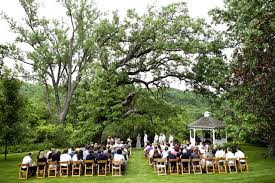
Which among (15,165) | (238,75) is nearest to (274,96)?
(238,75)

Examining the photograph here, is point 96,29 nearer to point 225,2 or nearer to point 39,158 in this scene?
point 225,2

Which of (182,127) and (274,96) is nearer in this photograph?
(274,96)

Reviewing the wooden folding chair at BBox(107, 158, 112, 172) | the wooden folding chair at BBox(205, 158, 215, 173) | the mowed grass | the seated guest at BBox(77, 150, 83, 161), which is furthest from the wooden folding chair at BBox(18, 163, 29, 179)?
the wooden folding chair at BBox(205, 158, 215, 173)

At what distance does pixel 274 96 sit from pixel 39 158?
11109mm

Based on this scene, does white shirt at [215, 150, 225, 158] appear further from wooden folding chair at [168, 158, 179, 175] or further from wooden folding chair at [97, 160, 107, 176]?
wooden folding chair at [97, 160, 107, 176]

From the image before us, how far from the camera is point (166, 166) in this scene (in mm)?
17109

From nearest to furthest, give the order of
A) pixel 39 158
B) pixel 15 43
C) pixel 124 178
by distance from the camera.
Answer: pixel 124 178
pixel 39 158
pixel 15 43

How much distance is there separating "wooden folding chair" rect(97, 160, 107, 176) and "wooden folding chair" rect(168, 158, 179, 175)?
308 centimetres

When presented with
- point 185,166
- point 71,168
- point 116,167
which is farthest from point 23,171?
point 185,166

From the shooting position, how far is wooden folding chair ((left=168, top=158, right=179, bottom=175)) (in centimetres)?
1639

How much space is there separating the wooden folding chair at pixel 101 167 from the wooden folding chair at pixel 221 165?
542 cm

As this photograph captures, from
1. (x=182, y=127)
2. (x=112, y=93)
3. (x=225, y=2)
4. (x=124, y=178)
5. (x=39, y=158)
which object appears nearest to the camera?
(x=124, y=178)

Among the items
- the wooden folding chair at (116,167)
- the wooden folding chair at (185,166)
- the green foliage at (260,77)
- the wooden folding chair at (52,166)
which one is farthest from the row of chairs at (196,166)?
the wooden folding chair at (52,166)

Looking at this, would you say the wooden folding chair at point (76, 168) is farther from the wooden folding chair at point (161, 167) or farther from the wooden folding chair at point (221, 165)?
the wooden folding chair at point (221, 165)
